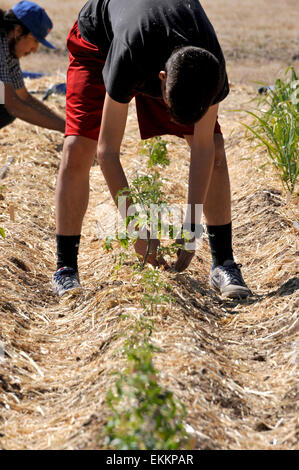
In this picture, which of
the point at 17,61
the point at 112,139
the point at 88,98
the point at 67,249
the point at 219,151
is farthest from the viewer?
the point at 17,61

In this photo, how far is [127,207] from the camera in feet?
8.88

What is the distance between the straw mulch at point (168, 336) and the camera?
209cm

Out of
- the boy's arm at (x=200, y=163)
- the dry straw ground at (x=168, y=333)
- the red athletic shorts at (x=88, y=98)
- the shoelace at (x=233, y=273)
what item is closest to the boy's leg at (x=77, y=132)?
the red athletic shorts at (x=88, y=98)

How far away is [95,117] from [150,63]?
0.48 m

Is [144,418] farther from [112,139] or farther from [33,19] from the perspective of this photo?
[33,19]

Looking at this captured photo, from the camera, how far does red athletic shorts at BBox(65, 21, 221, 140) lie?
109 inches

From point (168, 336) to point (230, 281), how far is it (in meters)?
0.68

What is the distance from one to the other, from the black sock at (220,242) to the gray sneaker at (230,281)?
33 millimetres

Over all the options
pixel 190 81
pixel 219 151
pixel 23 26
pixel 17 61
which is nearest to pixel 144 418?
pixel 190 81

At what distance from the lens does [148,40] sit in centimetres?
236

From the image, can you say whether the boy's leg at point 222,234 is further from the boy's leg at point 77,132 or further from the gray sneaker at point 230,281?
the boy's leg at point 77,132

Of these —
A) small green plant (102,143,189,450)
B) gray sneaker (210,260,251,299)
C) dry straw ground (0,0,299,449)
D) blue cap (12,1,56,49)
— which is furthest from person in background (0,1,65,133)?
small green plant (102,143,189,450)
